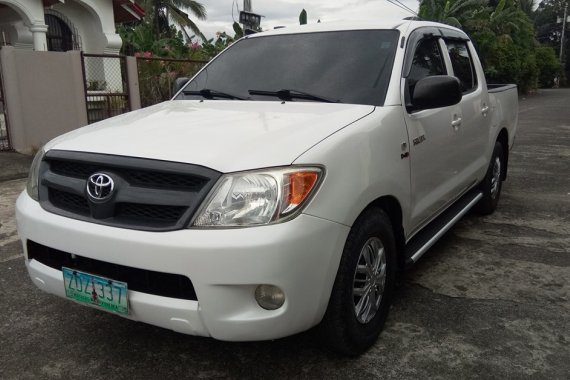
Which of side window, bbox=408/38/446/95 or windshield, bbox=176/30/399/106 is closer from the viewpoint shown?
windshield, bbox=176/30/399/106

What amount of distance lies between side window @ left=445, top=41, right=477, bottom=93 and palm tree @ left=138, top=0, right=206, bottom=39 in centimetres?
2668

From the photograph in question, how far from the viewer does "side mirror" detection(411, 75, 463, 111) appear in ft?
10.0

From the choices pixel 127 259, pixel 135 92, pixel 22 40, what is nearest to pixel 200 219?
pixel 127 259

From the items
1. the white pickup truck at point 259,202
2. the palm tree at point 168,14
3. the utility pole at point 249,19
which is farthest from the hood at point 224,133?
the palm tree at point 168,14

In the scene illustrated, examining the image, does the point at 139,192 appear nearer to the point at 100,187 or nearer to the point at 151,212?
the point at 151,212

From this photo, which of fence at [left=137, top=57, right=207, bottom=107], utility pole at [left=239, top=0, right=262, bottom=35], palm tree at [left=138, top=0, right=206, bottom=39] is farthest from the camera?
palm tree at [left=138, top=0, right=206, bottom=39]

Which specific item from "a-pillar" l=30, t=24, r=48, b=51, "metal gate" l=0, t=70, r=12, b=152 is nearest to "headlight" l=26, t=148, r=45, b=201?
"metal gate" l=0, t=70, r=12, b=152

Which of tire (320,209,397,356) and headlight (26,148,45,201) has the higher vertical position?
headlight (26,148,45,201)

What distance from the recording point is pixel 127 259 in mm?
2242

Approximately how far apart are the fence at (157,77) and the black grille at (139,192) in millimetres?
9294

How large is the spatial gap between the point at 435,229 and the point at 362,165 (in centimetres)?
138

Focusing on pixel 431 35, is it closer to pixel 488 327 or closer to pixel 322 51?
pixel 322 51

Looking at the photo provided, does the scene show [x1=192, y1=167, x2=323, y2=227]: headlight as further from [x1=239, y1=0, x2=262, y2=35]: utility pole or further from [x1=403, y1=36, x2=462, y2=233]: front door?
[x1=239, y1=0, x2=262, y2=35]: utility pole

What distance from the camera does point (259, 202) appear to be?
2.22 metres
